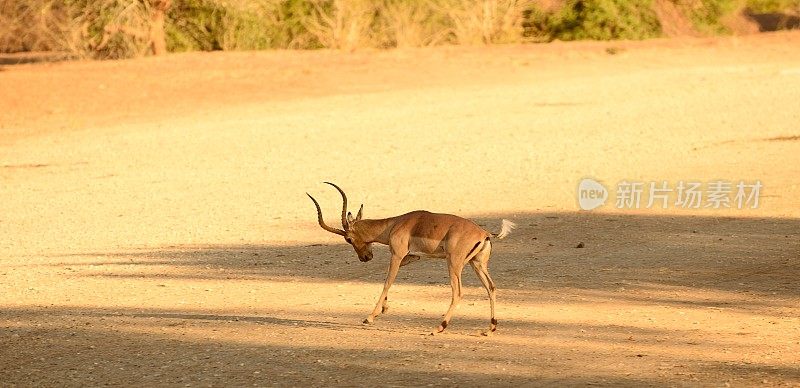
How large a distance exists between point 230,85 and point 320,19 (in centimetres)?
859

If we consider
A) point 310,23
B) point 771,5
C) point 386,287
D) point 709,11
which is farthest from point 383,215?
point 771,5

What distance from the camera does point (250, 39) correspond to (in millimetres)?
36344

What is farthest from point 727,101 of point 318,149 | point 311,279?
point 311,279

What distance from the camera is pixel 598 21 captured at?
40.8 metres

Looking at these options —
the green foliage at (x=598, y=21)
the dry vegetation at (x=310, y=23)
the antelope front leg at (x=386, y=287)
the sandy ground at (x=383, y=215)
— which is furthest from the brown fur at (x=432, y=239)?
the green foliage at (x=598, y=21)

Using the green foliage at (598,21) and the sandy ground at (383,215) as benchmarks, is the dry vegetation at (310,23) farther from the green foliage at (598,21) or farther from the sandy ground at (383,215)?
the sandy ground at (383,215)

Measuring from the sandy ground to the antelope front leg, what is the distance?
0.13 m

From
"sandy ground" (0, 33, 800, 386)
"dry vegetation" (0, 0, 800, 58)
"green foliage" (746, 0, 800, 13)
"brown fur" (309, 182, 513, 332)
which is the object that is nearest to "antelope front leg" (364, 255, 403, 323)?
"brown fur" (309, 182, 513, 332)

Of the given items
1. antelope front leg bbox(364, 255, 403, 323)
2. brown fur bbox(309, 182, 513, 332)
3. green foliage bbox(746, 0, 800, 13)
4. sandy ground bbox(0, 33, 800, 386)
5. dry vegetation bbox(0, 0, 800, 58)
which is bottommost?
green foliage bbox(746, 0, 800, 13)

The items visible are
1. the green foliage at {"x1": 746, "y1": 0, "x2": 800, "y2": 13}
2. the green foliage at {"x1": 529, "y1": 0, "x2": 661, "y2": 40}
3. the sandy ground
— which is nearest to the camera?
the sandy ground

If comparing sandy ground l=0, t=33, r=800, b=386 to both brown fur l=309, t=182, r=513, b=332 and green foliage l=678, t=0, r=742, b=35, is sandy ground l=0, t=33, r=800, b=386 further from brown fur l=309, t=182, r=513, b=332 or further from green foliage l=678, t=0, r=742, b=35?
green foliage l=678, t=0, r=742, b=35

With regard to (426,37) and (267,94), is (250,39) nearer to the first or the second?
(426,37)

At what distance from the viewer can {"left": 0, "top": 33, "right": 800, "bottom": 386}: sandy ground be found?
883 centimetres

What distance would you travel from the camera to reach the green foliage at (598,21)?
4066cm
